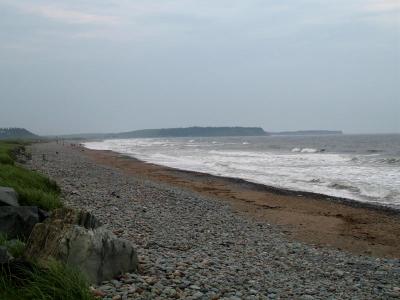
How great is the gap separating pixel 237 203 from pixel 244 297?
465 inches

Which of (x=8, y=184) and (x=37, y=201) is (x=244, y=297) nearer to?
(x=37, y=201)

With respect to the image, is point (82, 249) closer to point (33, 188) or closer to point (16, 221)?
point (16, 221)

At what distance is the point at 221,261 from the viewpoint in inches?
308

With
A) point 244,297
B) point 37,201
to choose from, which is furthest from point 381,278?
point 37,201

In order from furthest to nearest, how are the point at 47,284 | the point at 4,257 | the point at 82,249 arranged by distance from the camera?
1. the point at 82,249
2. the point at 4,257
3. the point at 47,284

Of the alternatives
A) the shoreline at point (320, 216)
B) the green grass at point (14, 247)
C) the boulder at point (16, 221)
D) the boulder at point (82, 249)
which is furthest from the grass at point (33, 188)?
the shoreline at point (320, 216)

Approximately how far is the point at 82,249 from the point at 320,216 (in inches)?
454

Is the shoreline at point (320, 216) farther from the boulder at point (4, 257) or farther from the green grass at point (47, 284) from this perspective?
the boulder at point (4, 257)

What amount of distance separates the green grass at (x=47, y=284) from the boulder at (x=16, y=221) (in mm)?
2569

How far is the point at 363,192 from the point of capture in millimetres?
21531

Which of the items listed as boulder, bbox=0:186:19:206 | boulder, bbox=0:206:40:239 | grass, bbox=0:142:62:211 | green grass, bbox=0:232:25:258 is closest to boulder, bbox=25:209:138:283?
green grass, bbox=0:232:25:258

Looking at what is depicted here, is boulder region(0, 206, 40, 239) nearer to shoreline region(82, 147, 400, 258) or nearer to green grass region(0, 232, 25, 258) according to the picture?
green grass region(0, 232, 25, 258)

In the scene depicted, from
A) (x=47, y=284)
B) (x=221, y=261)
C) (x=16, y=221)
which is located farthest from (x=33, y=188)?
(x=47, y=284)

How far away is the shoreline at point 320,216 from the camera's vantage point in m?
12.0
